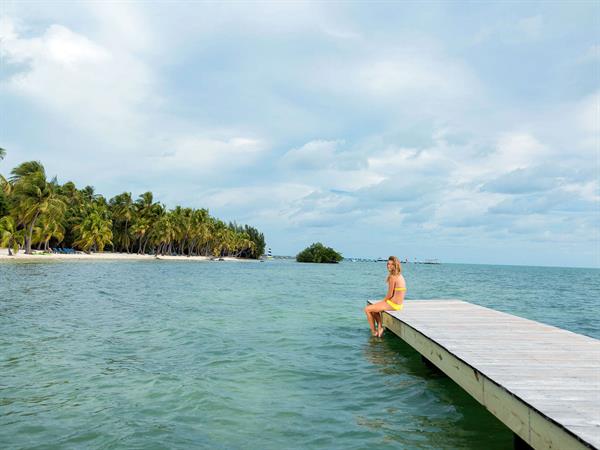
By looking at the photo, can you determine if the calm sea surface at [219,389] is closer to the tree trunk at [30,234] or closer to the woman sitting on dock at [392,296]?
the woman sitting on dock at [392,296]

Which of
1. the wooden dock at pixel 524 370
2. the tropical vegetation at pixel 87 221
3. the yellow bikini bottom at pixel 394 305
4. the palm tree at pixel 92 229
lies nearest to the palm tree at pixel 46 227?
the tropical vegetation at pixel 87 221

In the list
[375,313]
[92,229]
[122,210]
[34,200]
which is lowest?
[375,313]

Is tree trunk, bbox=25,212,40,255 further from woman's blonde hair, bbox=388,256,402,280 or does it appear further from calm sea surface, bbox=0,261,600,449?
woman's blonde hair, bbox=388,256,402,280

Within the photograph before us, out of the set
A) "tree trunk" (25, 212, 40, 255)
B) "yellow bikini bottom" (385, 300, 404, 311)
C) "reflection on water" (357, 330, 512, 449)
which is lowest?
"reflection on water" (357, 330, 512, 449)

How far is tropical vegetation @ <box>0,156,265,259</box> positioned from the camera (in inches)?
2142

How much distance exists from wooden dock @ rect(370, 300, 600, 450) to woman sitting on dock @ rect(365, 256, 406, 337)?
0.83 meters

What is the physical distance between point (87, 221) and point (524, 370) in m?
75.1

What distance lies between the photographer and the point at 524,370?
5559mm

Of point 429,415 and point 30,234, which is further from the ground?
point 30,234

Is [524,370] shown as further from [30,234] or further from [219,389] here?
[30,234]

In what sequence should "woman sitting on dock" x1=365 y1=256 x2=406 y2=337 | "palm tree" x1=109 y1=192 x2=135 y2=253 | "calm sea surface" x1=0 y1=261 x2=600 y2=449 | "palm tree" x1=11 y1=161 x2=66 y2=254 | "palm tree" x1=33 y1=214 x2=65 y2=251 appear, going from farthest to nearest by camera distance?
"palm tree" x1=109 y1=192 x2=135 y2=253 → "palm tree" x1=33 y1=214 x2=65 y2=251 → "palm tree" x1=11 y1=161 x2=66 y2=254 → "woman sitting on dock" x1=365 y1=256 x2=406 y2=337 → "calm sea surface" x1=0 y1=261 x2=600 y2=449

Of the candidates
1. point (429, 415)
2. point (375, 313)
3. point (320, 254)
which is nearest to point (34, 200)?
point (375, 313)

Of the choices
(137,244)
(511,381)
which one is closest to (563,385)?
(511,381)

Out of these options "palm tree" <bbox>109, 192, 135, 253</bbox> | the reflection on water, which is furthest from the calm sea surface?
"palm tree" <bbox>109, 192, 135, 253</bbox>
